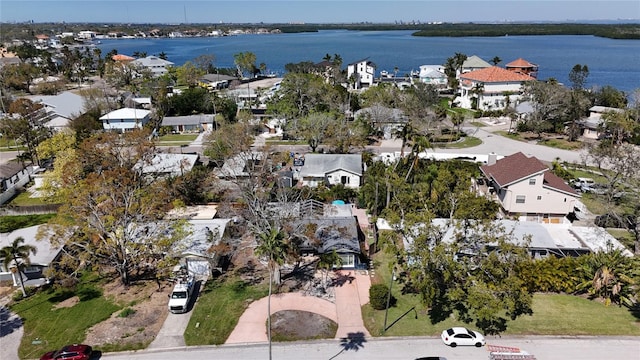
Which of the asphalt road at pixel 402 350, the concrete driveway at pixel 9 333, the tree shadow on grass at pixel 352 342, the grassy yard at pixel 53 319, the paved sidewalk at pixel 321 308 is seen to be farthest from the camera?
the paved sidewalk at pixel 321 308

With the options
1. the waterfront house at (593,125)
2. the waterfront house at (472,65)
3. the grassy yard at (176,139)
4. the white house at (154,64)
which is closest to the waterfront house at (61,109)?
the grassy yard at (176,139)

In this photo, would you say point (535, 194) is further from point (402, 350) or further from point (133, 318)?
point (133, 318)

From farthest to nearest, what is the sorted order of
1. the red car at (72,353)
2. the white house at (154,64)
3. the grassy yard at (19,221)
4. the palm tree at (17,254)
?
the white house at (154,64)
the grassy yard at (19,221)
the palm tree at (17,254)
the red car at (72,353)

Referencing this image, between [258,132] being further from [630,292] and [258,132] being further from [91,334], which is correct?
[630,292]

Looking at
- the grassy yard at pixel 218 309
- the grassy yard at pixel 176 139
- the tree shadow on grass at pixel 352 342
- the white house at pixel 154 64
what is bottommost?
the tree shadow on grass at pixel 352 342

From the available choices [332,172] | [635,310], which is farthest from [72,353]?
[635,310]

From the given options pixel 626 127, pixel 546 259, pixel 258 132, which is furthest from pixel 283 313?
pixel 626 127

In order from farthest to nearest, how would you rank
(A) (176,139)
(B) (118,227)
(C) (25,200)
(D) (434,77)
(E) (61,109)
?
(D) (434,77)
(E) (61,109)
(A) (176,139)
(C) (25,200)
(B) (118,227)

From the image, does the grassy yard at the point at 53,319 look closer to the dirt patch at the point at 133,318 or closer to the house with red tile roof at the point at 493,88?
the dirt patch at the point at 133,318
